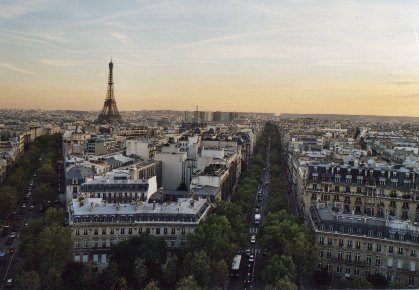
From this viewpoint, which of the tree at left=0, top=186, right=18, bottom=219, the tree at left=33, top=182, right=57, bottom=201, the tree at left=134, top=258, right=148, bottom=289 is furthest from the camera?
the tree at left=33, top=182, right=57, bottom=201

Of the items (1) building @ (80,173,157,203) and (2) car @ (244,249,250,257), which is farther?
(1) building @ (80,173,157,203)

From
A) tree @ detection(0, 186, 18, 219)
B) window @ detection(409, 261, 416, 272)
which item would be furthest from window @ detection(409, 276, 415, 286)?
tree @ detection(0, 186, 18, 219)

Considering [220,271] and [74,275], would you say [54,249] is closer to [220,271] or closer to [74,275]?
[74,275]

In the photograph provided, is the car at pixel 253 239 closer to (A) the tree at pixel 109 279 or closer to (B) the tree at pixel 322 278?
(B) the tree at pixel 322 278

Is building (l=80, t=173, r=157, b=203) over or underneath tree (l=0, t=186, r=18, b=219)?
over

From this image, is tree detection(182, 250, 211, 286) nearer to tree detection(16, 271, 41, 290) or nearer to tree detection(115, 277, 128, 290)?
tree detection(115, 277, 128, 290)

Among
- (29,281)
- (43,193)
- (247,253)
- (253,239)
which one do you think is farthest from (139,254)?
(43,193)

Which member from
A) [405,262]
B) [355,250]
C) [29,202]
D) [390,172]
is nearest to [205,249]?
[355,250]

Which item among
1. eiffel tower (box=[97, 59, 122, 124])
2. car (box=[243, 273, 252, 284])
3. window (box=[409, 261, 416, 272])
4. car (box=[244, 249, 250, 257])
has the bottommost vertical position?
car (box=[243, 273, 252, 284])
